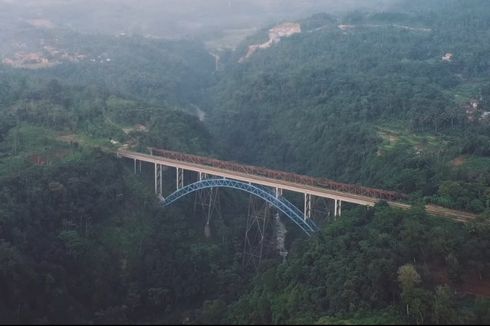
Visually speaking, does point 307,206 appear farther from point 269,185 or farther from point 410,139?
point 410,139

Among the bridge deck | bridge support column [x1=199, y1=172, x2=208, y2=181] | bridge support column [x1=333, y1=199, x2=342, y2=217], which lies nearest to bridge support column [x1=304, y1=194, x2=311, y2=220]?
the bridge deck

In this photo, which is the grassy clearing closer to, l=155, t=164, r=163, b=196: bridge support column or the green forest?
the green forest

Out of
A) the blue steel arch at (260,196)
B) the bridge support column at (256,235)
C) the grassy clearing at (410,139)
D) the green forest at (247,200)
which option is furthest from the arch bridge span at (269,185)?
the grassy clearing at (410,139)

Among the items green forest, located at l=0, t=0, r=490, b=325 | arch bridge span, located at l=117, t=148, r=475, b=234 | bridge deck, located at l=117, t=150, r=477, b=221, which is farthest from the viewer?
arch bridge span, located at l=117, t=148, r=475, b=234

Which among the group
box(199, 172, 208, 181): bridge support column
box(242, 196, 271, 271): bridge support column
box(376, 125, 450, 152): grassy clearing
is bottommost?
box(242, 196, 271, 271): bridge support column

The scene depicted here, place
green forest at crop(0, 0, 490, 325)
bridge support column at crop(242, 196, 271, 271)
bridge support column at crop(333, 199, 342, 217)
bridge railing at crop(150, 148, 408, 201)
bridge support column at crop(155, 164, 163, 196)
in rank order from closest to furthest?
green forest at crop(0, 0, 490, 325), bridge support column at crop(333, 199, 342, 217), bridge railing at crop(150, 148, 408, 201), bridge support column at crop(242, 196, 271, 271), bridge support column at crop(155, 164, 163, 196)

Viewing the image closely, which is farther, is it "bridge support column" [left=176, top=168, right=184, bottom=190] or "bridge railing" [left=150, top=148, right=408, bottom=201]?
"bridge support column" [left=176, top=168, right=184, bottom=190]

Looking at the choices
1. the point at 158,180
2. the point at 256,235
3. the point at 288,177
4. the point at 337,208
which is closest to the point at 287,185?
the point at 288,177
